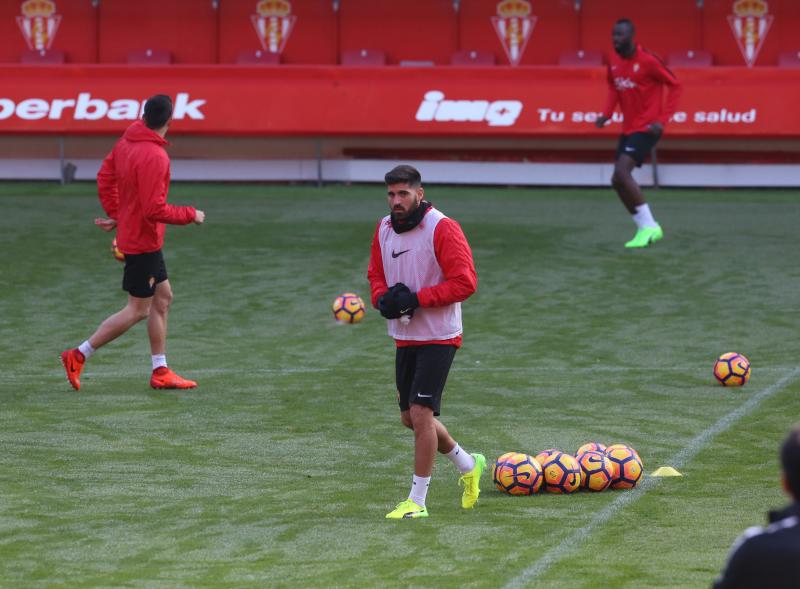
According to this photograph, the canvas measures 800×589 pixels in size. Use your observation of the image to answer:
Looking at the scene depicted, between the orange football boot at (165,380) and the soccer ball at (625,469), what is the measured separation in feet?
14.3

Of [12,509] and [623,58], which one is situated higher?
[623,58]

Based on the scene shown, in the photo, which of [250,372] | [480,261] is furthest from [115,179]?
[480,261]

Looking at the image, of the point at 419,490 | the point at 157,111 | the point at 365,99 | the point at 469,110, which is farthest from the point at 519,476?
the point at 365,99

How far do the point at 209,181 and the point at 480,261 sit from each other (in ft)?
31.1

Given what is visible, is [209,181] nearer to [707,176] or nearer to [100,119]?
[100,119]

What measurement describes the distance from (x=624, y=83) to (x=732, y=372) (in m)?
7.26

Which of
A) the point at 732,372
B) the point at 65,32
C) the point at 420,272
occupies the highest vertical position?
the point at 420,272

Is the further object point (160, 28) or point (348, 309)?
point (160, 28)

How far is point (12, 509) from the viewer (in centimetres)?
845

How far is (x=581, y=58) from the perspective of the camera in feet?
103

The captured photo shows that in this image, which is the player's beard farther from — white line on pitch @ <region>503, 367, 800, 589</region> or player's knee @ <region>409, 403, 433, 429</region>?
white line on pitch @ <region>503, 367, 800, 589</region>

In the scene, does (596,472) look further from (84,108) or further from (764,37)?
(764,37)

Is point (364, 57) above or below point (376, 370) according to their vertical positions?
above

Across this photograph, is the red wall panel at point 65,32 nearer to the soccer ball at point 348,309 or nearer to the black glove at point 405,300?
the soccer ball at point 348,309
